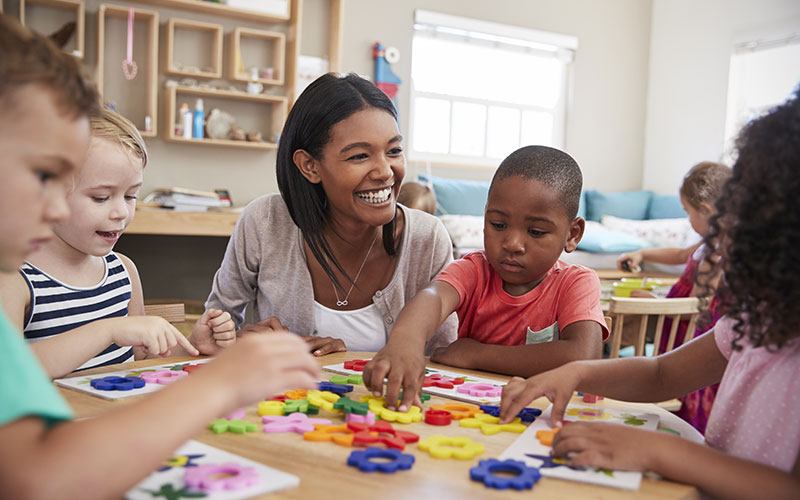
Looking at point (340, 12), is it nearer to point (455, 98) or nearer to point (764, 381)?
point (455, 98)

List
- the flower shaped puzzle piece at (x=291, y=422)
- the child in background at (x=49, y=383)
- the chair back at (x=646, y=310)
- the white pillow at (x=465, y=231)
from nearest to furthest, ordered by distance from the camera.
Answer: the child in background at (x=49, y=383) → the flower shaped puzzle piece at (x=291, y=422) → the chair back at (x=646, y=310) → the white pillow at (x=465, y=231)

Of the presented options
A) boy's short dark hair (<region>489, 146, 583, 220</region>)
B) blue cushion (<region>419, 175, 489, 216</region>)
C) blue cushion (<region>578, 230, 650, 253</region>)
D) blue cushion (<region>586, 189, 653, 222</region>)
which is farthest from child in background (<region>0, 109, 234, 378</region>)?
blue cushion (<region>586, 189, 653, 222</region>)

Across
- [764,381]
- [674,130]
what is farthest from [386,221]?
[674,130]

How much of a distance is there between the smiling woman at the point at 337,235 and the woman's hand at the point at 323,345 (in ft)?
0.45

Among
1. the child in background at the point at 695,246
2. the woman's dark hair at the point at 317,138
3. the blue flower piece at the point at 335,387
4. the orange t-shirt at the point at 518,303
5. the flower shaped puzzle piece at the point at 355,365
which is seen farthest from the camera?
the child in background at the point at 695,246

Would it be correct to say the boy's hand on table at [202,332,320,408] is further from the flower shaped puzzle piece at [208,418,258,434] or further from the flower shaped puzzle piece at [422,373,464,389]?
the flower shaped puzzle piece at [422,373,464,389]

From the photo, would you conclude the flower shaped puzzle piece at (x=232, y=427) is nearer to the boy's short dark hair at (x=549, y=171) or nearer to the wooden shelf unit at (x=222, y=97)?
the boy's short dark hair at (x=549, y=171)

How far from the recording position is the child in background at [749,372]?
0.75 meters

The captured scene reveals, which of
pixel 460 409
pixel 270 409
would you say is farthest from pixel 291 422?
pixel 460 409

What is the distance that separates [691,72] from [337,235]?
214 inches

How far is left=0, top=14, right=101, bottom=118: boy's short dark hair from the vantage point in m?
0.56

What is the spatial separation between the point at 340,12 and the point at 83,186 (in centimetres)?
367

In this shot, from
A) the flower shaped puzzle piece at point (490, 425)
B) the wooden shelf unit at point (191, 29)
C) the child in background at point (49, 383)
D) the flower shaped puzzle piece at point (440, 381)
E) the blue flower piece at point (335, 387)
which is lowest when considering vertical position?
the flower shaped puzzle piece at point (440, 381)

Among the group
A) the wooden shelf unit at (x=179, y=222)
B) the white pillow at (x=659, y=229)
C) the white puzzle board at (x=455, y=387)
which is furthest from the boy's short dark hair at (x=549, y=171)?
the white pillow at (x=659, y=229)
